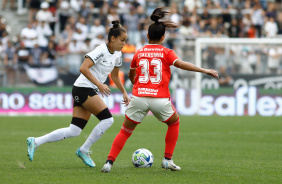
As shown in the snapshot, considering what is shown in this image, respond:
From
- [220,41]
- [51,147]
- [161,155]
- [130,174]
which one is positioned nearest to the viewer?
[130,174]

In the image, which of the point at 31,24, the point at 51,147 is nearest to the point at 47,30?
the point at 31,24

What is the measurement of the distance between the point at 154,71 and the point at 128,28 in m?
16.4

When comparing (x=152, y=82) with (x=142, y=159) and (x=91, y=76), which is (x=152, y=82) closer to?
(x=91, y=76)

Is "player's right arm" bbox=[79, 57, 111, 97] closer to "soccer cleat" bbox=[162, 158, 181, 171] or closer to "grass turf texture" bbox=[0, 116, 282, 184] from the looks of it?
"grass turf texture" bbox=[0, 116, 282, 184]

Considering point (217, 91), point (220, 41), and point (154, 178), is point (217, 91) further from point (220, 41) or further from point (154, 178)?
point (154, 178)

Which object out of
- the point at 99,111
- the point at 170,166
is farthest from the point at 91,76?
the point at 170,166

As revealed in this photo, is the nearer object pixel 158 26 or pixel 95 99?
pixel 158 26

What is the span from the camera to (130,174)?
772cm

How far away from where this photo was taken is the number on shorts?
781 cm

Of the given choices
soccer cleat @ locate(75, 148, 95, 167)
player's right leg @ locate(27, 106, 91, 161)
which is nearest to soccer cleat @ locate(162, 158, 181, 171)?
soccer cleat @ locate(75, 148, 95, 167)

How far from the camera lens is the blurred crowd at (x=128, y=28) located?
22266 millimetres

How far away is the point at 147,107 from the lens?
781 centimetres

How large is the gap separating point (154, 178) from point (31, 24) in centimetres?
1761

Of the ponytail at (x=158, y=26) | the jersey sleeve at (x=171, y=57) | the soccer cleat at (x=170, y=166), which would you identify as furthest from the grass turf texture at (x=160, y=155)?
the ponytail at (x=158, y=26)
